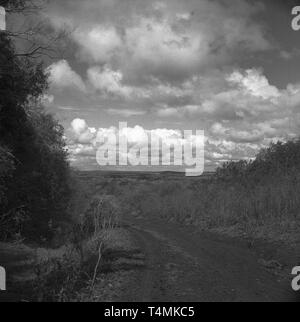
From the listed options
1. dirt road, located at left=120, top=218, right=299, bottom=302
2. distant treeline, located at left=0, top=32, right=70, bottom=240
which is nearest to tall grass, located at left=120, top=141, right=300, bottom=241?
dirt road, located at left=120, top=218, right=299, bottom=302

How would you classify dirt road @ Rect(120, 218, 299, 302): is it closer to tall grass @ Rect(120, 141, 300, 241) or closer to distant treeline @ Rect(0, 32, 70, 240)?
tall grass @ Rect(120, 141, 300, 241)

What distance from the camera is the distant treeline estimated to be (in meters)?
15.4

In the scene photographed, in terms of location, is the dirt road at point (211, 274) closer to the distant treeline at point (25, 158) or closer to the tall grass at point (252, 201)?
the tall grass at point (252, 201)

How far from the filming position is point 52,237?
69.6ft

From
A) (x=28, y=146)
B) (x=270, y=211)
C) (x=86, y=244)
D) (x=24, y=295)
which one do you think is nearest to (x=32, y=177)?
(x=28, y=146)

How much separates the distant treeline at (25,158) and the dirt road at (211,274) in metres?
5.37

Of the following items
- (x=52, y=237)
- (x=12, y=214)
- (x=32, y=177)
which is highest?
(x=32, y=177)

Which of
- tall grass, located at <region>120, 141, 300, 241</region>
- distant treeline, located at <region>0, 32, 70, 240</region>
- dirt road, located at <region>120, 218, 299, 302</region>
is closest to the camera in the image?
dirt road, located at <region>120, 218, 299, 302</region>

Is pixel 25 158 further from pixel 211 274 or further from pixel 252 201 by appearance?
pixel 252 201

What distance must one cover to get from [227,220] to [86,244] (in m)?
11.8

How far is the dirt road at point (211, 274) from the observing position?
10193mm

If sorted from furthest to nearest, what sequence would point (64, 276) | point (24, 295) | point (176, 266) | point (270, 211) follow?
point (270, 211) < point (176, 266) < point (64, 276) < point (24, 295)

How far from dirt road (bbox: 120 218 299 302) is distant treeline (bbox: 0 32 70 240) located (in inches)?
Result: 211

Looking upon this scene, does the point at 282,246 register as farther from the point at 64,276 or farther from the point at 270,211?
the point at 64,276
